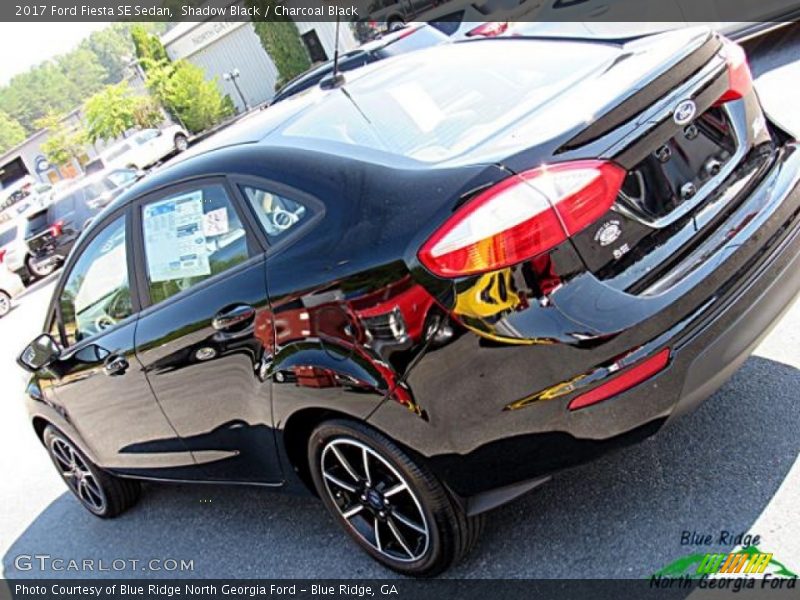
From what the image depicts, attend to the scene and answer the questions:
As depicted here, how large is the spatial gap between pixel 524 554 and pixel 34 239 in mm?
16595

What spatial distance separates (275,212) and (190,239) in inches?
22.9

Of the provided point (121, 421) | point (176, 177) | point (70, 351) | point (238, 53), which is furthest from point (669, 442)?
point (238, 53)

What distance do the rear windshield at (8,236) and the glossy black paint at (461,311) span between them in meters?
15.9

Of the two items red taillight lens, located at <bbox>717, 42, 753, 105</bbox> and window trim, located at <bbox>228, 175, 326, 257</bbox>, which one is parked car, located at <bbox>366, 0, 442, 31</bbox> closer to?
red taillight lens, located at <bbox>717, 42, 753, 105</bbox>

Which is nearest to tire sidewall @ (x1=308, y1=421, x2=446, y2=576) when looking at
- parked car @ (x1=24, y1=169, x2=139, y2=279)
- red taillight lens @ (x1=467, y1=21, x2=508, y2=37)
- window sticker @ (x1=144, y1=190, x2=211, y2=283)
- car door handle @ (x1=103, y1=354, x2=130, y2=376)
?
window sticker @ (x1=144, y1=190, x2=211, y2=283)

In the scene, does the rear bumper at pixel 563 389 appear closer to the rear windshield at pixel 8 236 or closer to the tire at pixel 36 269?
the tire at pixel 36 269

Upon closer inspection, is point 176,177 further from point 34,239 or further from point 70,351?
point 34,239

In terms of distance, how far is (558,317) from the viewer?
7.29 ft

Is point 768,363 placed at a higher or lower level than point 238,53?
lower

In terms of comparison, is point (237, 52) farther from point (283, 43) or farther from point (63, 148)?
point (63, 148)

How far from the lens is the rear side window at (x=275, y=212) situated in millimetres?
2783

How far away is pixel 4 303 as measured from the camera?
1491 cm

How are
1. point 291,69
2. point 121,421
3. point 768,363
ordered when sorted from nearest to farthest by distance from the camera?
point 768,363, point 121,421, point 291,69

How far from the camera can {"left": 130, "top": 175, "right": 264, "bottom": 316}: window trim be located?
2.96 metres
